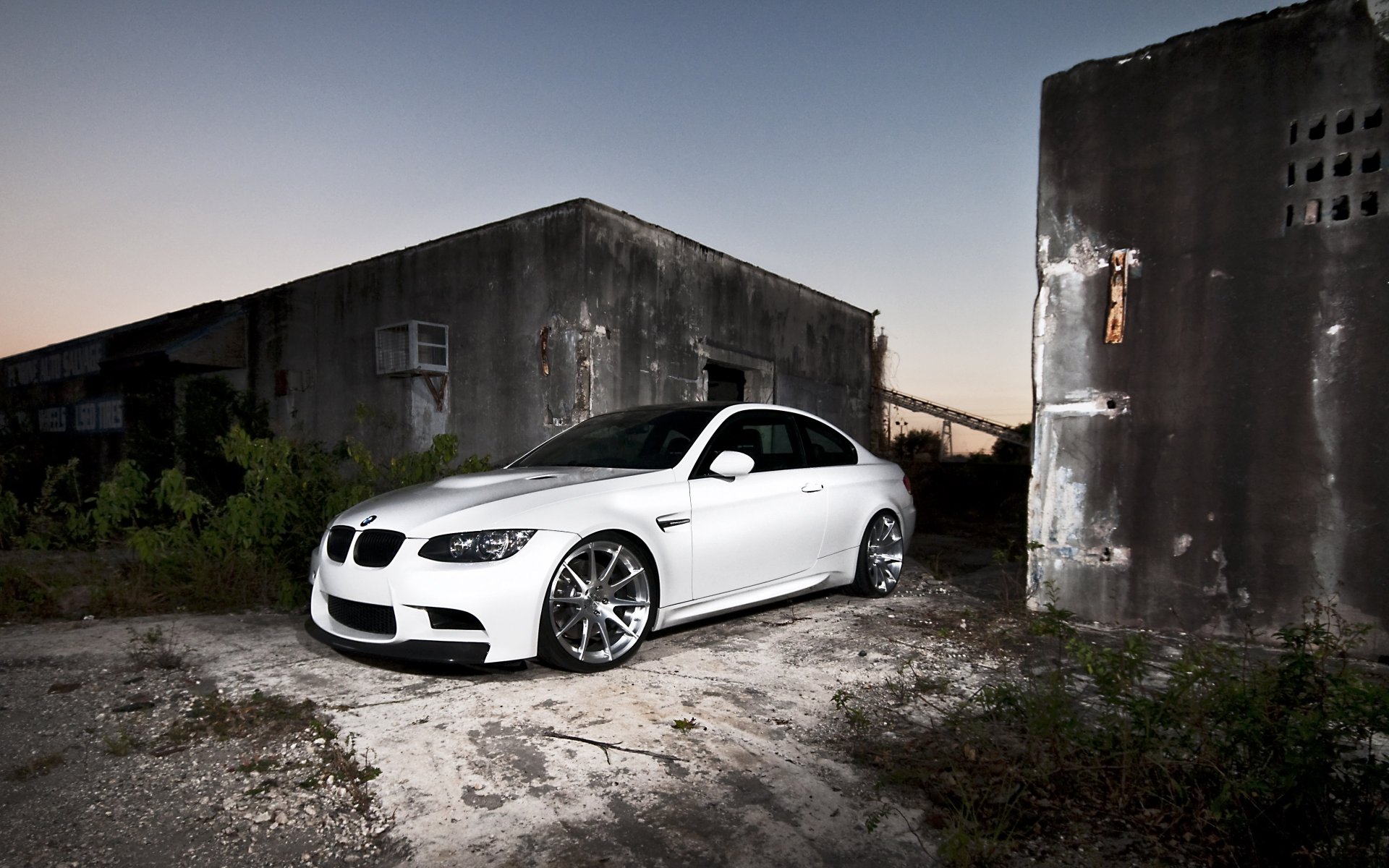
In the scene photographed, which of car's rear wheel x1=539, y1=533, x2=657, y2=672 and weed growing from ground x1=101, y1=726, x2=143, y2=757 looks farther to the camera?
car's rear wheel x1=539, y1=533, x2=657, y2=672

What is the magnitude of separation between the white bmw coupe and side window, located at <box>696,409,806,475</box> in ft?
0.04

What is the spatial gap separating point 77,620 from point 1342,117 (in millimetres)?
8526

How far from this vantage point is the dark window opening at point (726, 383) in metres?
12.2

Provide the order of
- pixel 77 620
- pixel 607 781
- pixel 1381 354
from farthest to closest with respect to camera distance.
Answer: pixel 77 620, pixel 1381 354, pixel 607 781

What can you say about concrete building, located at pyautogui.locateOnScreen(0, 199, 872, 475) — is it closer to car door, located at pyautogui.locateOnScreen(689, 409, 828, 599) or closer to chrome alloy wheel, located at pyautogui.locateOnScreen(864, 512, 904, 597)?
car door, located at pyautogui.locateOnScreen(689, 409, 828, 599)

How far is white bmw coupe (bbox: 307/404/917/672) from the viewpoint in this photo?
3787 millimetres

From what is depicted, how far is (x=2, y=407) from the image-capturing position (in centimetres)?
2014

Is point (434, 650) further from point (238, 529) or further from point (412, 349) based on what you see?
point (412, 349)

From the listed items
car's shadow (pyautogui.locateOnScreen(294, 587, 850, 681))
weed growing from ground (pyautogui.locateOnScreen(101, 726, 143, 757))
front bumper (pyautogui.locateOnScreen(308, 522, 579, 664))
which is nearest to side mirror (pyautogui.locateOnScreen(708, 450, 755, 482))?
car's shadow (pyautogui.locateOnScreen(294, 587, 850, 681))

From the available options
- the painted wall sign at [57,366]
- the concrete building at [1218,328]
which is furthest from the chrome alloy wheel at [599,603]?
the painted wall sign at [57,366]

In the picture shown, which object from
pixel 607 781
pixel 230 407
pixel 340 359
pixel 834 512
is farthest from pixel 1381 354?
pixel 230 407

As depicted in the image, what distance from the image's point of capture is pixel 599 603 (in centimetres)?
414

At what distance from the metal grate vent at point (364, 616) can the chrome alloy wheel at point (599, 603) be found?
2.45ft

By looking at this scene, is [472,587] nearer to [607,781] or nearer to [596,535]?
[596,535]
